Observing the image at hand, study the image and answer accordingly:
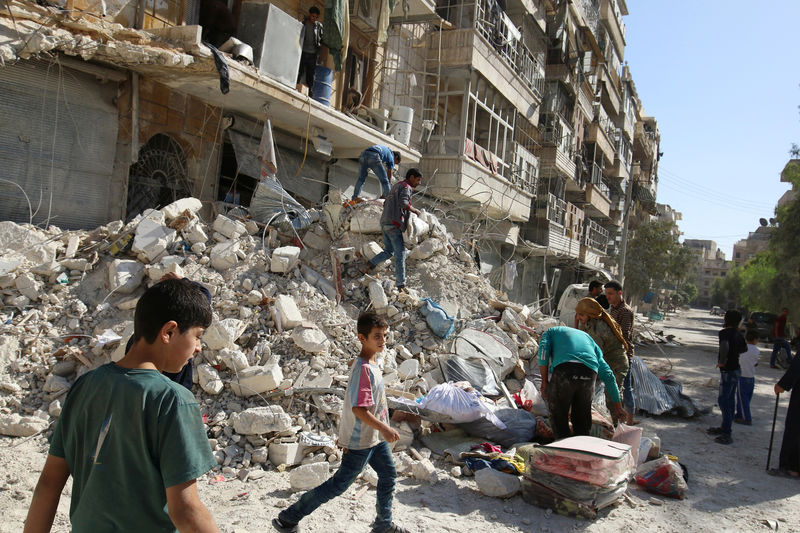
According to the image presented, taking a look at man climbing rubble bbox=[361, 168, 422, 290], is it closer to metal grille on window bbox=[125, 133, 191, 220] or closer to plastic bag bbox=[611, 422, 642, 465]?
plastic bag bbox=[611, 422, 642, 465]

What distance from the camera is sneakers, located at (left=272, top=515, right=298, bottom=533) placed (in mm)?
3213

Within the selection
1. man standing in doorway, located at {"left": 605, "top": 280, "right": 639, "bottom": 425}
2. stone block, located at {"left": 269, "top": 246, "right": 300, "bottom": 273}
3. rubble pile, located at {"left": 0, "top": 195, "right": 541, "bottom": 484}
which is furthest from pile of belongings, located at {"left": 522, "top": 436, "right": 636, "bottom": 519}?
stone block, located at {"left": 269, "top": 246, "right": 300, "bottom": 273}

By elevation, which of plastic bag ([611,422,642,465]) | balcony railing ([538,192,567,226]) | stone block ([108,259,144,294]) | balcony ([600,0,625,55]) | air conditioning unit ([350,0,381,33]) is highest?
balcony ([600,0,625,55])

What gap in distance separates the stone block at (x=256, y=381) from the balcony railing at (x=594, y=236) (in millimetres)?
25009

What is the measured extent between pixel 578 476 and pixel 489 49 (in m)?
13.0

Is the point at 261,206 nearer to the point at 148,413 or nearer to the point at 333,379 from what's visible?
the point at 333,379

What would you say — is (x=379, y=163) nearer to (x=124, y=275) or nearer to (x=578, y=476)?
(x=124, y=275)

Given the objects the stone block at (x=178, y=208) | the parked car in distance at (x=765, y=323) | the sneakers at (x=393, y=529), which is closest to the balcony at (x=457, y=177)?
the stone block at (x=178, y=208)

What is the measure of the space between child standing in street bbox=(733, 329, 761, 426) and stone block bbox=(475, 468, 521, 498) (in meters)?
4.63

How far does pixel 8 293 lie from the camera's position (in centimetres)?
525

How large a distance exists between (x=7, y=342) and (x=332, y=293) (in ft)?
11.0

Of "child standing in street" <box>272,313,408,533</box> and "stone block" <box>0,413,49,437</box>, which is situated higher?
"child standing in street" <box>272,313,408,533</box>

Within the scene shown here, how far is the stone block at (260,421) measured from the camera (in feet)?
14.3

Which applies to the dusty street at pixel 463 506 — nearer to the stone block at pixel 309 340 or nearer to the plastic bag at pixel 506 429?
the plastic bag at pixel 506 429
